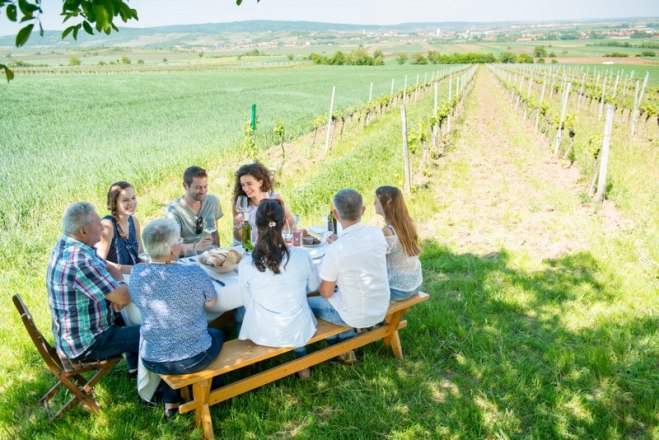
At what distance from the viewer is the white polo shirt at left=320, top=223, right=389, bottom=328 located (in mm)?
3164

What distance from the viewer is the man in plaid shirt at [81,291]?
2.87m

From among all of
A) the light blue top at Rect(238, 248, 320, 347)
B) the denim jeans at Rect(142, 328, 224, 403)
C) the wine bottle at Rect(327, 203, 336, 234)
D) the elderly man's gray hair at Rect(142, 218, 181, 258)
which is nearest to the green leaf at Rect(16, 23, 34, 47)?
the elderly man's gray hair at Rect(142, 218, 181, 258)

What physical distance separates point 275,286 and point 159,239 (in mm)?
768

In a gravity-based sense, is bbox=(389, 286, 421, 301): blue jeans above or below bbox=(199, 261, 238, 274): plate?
below

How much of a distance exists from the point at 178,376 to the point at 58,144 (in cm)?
1227

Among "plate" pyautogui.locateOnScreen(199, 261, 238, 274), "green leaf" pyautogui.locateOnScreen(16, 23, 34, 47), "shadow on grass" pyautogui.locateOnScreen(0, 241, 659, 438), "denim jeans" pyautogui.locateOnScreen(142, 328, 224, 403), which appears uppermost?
"green leaf" pyautogui.locateOnScreen(16, 23, 34, 47)

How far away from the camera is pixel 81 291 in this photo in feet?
9.53

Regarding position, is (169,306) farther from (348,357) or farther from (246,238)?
(348,357)

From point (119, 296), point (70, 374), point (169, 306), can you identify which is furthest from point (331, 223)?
point (70, 374)

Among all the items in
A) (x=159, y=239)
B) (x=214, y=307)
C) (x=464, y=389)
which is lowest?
(x=464, y=389)

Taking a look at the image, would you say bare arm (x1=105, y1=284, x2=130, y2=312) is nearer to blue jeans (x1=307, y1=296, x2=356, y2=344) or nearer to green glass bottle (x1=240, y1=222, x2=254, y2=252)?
green glass bottle (x1=240, y1=222, x2=254, y2=252)

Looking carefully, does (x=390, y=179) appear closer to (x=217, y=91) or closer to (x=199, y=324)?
(x=199, y=324)

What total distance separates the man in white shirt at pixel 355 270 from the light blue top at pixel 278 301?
0.58ft

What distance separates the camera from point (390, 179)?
9.17 m
